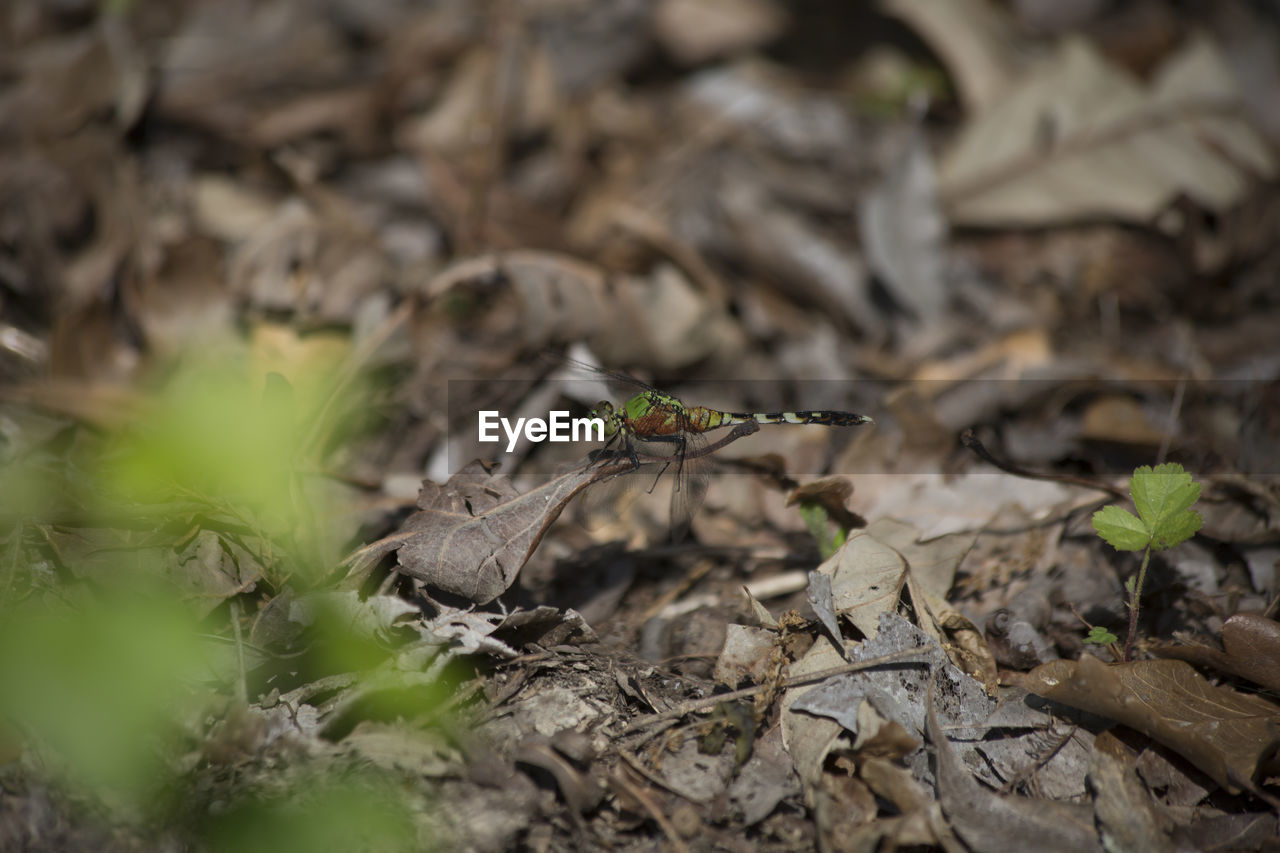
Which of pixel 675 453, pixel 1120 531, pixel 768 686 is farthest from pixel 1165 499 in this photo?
pixel 675 453

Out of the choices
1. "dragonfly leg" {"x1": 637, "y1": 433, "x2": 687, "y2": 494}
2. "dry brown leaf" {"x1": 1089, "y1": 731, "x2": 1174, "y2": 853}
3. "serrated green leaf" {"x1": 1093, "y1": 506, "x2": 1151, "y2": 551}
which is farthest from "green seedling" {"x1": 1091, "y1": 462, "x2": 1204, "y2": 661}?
"dragonfly leg" {"x1": 637, "y1": 433, "x2": 687, "y2": 494}

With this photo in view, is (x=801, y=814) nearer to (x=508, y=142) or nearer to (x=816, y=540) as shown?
(x=816, y=540)

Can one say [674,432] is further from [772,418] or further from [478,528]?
[478,528]

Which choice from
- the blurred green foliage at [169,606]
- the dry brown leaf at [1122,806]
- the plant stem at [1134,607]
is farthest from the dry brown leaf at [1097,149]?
the blurred green foliage at [169,606]

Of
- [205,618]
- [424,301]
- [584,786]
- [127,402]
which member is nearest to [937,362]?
[424,301]

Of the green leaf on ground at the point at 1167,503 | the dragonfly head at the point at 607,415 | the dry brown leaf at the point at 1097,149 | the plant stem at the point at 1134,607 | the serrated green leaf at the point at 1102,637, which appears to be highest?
the dry brown leaf at the point at 1097,149

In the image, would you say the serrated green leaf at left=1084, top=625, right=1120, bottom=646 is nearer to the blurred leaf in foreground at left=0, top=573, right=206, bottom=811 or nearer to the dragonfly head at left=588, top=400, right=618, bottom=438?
the dragonfly head at left=588, top=400, right=618, bottom=438

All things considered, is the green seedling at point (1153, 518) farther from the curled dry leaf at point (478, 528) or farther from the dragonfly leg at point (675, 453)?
the curled dry leaf at point (478, 528)
